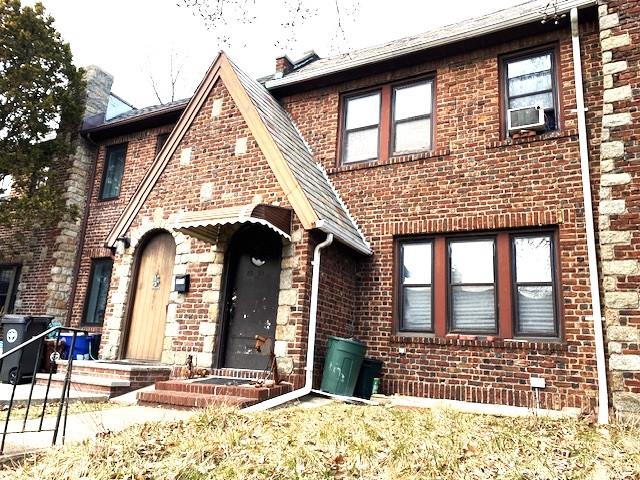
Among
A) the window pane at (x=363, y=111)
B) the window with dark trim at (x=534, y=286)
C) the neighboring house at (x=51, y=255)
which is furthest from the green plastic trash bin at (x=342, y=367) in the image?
the neighboring house at (x=51, y=255)

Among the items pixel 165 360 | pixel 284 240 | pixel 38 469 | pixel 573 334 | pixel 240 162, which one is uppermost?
pixel 240 162

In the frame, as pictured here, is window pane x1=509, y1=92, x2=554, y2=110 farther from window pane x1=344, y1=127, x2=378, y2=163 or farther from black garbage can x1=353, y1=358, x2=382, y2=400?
black garbage can x1=353, y1=358, x2=382, y2=400

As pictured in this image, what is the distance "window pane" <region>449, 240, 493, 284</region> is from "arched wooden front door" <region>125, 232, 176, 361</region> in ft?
16.7

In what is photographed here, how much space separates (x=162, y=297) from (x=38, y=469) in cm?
556

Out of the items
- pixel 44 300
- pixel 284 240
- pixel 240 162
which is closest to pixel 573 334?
pixel 284 240

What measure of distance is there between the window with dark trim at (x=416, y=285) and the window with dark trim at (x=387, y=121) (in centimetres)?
186

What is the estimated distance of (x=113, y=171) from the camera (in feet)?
44.3

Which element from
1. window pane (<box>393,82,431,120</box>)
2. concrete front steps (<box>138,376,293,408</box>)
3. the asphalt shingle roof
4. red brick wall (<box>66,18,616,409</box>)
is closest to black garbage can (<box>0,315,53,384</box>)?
red brick wall (<box>66,18,616,409</box>)

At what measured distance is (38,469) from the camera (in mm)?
3684

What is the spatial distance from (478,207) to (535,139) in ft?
4.55

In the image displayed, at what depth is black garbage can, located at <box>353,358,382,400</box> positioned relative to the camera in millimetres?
7672

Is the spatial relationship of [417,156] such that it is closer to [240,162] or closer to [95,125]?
[240,162]

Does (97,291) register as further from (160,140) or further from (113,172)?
(160,140)

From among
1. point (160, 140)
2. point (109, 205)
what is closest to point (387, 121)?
point (160, 140)
